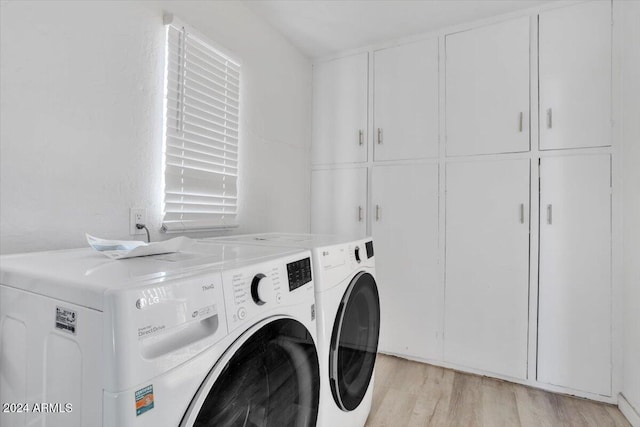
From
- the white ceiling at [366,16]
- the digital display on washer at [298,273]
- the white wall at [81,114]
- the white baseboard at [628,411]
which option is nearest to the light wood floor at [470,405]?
the white baseboard at [628,411]

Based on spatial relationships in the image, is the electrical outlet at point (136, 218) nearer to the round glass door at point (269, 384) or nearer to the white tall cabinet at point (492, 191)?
the round glass door at point (269, 384)

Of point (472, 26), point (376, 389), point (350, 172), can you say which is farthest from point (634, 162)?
point (376, 389)

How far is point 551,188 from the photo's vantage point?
2012mm

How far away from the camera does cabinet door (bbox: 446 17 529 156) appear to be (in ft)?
6.88

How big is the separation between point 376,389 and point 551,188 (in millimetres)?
1631

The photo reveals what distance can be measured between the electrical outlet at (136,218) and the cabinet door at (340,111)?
5.20 ft

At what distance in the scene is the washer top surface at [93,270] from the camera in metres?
0.60

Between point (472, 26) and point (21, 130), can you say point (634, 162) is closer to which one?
point (472, 26)

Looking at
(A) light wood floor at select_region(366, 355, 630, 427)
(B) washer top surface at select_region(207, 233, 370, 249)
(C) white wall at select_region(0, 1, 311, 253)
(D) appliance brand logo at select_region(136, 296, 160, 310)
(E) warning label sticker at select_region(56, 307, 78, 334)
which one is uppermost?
(C) white wall at select_region(0, 1, 311, 253)

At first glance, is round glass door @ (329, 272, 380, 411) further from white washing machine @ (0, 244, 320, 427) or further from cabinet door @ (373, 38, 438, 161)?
cabinet door @ (373, 38, 438, 161)

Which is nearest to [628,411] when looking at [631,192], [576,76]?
[631,192]

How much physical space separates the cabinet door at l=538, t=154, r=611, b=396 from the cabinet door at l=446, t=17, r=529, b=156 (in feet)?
1.03

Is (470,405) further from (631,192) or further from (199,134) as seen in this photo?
(199,134)

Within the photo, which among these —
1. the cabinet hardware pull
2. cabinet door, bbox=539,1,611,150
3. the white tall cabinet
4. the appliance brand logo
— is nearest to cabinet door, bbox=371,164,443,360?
the white tall cabinet
